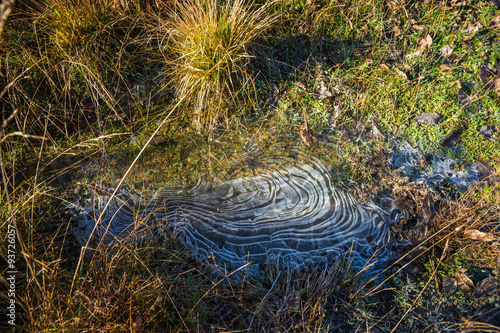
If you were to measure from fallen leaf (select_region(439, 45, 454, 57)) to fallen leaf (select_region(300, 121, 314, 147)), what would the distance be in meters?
1.85

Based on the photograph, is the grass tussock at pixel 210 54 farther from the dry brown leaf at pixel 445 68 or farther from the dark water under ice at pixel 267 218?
the dry brown leaf at pixel 445 68

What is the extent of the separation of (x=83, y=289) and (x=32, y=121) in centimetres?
188

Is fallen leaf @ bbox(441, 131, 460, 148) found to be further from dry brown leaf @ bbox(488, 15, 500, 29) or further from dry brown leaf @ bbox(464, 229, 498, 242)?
dry brown leaf @ bbox(488, 15, 500, 29)

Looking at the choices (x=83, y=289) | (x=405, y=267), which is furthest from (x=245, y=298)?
(x=405, y=267)

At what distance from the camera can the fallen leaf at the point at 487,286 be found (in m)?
2.00

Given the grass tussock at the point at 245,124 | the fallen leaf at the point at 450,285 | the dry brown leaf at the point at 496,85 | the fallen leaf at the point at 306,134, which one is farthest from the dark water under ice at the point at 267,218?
the dry brown leaf at the point at 496,85

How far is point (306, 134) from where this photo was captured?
2771mm

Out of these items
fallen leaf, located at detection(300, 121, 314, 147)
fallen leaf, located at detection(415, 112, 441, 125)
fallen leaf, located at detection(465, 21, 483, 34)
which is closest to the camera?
fallen leaf, located at detection(300, 121, 314, 147)

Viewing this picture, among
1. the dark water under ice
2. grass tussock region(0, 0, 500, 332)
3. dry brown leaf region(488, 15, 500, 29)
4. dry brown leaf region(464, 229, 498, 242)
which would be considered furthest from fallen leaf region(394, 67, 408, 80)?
dry brown leaf region(464, 229, 498, 242)

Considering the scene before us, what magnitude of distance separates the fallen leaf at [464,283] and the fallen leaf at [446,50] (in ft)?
7.92

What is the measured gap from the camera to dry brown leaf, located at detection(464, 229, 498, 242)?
208 cm

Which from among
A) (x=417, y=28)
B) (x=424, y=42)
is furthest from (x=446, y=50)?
(x=417, y=28)

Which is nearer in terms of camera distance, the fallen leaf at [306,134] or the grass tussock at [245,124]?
the grass tussock at [245,124]

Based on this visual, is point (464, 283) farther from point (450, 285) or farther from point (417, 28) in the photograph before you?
point (417, 28)
